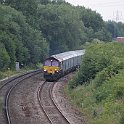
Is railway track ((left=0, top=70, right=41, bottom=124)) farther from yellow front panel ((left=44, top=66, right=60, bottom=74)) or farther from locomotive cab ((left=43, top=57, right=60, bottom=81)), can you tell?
yellow front panel ((left=44, top=66, right=60, bottom=74))

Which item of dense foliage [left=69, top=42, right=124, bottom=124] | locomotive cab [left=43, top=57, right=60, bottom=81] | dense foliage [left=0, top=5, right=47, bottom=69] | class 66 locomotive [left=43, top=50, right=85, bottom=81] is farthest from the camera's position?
dense foliage [left=0, top=5, right=47, bottom=69]

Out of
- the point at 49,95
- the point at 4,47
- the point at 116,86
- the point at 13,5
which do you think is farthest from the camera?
the point at 13,5

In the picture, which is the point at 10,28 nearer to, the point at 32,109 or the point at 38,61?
the point at 38,61

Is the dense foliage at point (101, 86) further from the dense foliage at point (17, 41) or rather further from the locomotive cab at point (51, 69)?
the dense foliage at point (17, 41)

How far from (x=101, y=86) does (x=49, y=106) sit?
4089 millimetres

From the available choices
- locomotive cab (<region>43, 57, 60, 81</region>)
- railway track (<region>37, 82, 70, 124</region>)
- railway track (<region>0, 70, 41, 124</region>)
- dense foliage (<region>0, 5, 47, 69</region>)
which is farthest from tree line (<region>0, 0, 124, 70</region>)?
railway track (<region>37, 82, 70, 124</region>)

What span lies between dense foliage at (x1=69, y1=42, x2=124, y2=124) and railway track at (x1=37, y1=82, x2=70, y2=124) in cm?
174

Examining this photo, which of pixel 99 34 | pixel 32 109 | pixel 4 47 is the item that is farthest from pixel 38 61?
pixel 99 34

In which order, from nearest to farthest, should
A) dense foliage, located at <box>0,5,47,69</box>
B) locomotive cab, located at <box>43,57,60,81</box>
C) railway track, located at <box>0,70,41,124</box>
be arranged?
railway track, located at <box>0,70,41,124</box>, locomotive cab, located at <box>43,57,60,81</box>, dense foliage, located at <box>0,5,47,69</box>

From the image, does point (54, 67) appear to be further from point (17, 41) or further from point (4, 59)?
point (17, 41)

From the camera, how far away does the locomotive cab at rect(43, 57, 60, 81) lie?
4450cm

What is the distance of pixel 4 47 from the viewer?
188 ft

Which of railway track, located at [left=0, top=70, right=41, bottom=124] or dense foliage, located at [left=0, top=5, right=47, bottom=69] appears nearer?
railway track, located at [left=0, top=70, right=41, bottom=124]

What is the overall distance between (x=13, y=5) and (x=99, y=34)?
159 ft
